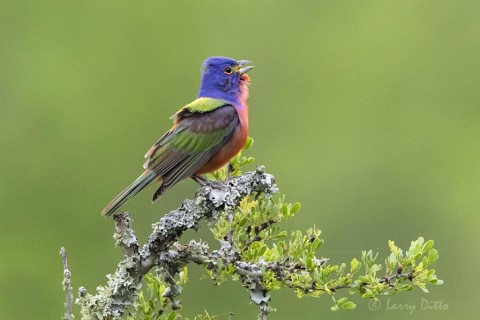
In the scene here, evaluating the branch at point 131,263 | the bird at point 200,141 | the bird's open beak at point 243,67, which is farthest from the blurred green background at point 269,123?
the branch at point 131,263

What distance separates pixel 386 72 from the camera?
24266 millimetres

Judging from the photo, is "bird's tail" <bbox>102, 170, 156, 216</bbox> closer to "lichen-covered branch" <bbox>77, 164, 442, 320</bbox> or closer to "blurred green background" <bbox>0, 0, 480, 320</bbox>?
"lichen-covered branch" <bbox>77, 164, 442, 320</bbox>

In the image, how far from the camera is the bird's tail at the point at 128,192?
7.37m

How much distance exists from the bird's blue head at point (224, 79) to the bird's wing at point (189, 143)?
47 centimetres

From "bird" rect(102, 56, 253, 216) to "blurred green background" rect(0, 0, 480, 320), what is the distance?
19.0 ft

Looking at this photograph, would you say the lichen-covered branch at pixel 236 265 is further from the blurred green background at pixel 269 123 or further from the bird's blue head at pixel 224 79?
the blurred green background at pixel 269 123

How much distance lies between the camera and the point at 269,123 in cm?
2164

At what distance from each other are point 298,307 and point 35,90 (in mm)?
7915

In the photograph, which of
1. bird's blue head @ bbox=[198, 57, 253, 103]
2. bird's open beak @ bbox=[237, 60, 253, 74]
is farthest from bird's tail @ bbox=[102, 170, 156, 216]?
bird's open beak @ bbox=[237, 60, 253, 74]

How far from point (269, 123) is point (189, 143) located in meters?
13.2

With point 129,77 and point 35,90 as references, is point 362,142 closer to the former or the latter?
point 129,77

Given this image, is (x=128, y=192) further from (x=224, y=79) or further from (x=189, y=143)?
(x=224, y=79)

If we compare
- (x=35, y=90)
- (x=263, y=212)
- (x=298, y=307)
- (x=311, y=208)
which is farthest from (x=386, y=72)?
(x=263, y=212)

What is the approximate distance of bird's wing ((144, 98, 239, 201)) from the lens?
815cm
